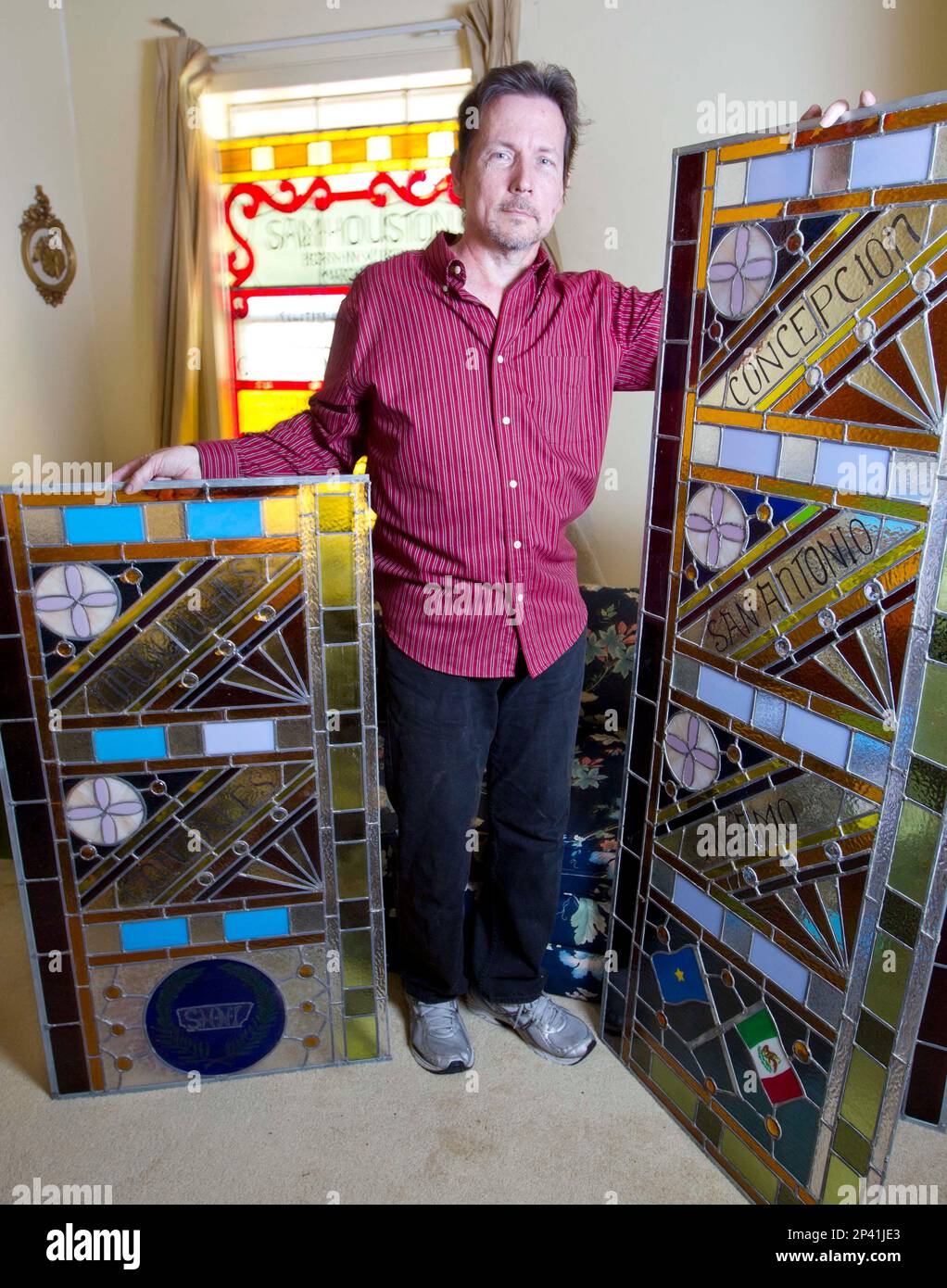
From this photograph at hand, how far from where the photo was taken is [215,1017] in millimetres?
1679

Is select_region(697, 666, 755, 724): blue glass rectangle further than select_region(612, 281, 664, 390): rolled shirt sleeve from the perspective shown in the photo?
No

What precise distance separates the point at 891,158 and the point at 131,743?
1.40 metres

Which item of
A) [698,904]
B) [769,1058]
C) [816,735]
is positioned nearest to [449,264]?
[816,735]

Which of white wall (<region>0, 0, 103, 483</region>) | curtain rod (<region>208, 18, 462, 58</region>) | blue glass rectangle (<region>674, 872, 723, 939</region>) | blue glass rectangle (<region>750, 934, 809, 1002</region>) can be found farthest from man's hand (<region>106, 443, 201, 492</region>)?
curtain rod (<region>208, 18, 462, 58</region>)

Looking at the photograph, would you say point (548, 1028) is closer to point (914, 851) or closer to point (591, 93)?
point (914, 851)

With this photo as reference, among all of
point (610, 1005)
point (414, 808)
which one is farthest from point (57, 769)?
point (610, 1005)

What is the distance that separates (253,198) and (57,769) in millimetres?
2565

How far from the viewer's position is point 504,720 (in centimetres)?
165

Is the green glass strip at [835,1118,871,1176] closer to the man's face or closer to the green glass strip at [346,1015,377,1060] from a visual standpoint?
the green glass strip at [346,1015,377,1060]

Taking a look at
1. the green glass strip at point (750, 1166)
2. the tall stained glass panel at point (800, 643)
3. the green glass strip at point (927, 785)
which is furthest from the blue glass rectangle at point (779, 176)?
the green glass strip at point (750, 1166)

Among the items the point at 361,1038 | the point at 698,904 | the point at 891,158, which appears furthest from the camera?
the point at 361,1038

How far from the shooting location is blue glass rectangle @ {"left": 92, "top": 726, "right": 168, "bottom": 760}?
1.52m

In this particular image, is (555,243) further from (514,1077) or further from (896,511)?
(514,1077)

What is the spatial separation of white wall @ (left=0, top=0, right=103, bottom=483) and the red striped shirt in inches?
70.9
